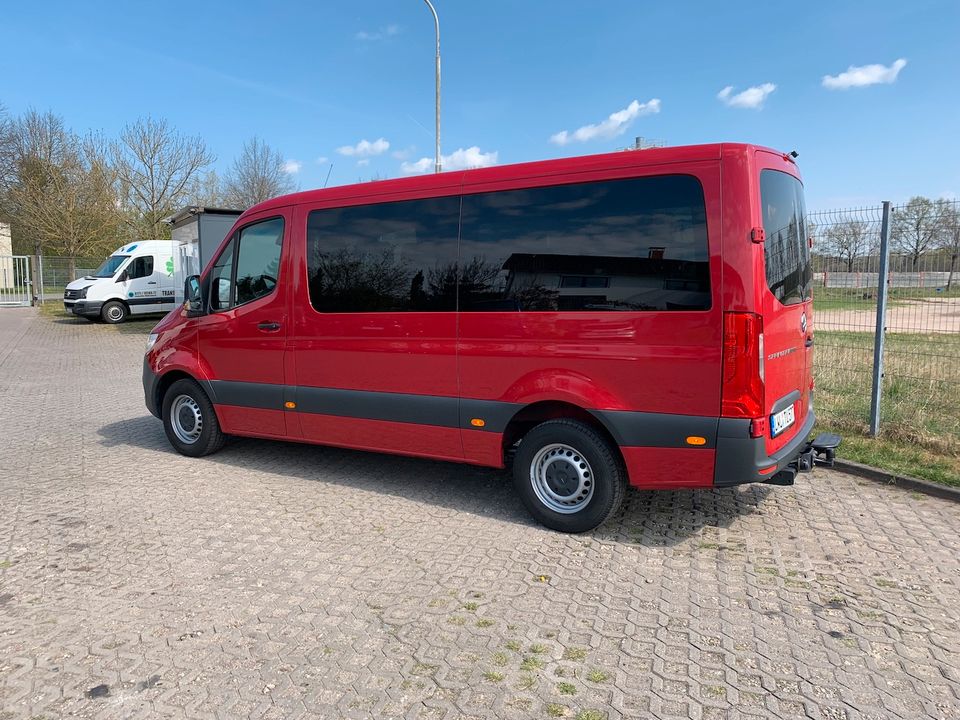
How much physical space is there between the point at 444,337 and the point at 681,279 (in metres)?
1.72

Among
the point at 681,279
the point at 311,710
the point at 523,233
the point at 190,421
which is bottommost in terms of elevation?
the point at 311,710

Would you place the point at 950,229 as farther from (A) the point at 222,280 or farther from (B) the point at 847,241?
(A) the point at 222,280

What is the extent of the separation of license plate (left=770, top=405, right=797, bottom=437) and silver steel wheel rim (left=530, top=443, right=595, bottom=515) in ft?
3.70

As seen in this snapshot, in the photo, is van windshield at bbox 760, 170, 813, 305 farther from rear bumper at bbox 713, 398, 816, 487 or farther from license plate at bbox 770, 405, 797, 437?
rear bumper at bbox 713, 398, 816, 487

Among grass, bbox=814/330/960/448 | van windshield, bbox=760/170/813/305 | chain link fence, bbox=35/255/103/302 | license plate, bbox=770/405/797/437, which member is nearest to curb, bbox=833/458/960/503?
grass, bbox=814/330/960/448

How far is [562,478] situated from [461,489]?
1.25m

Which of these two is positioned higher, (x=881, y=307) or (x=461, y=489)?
(x=881, y=307)

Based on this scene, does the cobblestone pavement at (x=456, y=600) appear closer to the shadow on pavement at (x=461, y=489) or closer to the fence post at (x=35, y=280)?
the shadow on pavement at (x=461, y=489)

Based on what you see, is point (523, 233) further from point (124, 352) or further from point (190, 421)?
point (124, 352)

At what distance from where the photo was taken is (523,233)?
4.46 meters

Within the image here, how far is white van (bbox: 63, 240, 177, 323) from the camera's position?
21391 millimetres

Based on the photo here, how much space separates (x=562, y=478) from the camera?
4.49 meters

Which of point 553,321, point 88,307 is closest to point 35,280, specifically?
point 88,307

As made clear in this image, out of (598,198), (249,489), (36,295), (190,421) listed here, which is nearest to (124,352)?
(190,421)
